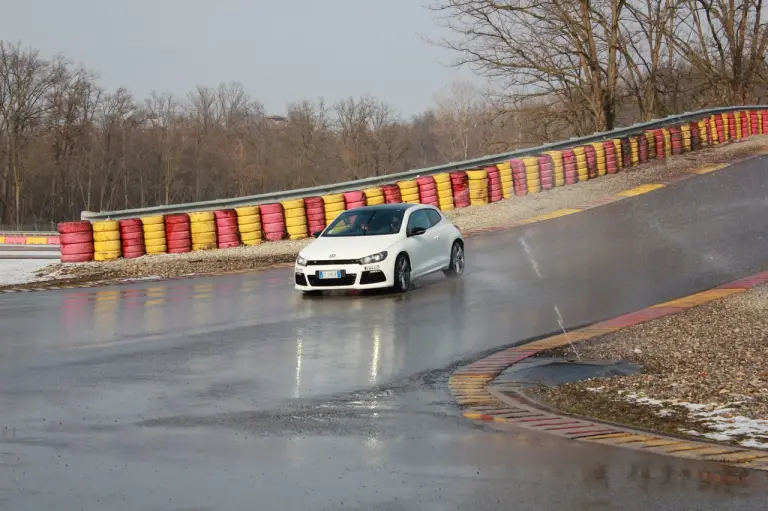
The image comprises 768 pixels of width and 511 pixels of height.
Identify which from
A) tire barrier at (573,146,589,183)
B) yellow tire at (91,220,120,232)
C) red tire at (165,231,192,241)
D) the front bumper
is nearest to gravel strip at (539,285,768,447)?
the front bumper

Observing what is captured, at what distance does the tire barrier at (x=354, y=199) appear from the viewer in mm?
27594

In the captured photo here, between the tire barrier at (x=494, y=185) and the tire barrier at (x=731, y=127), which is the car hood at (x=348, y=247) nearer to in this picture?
the tire barrier at (x=494, y=185)

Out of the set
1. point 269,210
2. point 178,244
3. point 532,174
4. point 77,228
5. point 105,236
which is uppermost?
point 532,174

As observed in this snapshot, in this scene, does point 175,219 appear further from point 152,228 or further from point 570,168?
point 570,168

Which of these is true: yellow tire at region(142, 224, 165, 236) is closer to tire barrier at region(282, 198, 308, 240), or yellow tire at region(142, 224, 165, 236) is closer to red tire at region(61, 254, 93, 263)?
red tire at region(61, 254, 93, 263)

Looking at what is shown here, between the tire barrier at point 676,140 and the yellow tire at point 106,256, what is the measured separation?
2168 cm

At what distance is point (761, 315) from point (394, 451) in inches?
282

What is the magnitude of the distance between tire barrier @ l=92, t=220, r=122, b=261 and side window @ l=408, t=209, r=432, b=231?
32.3ft

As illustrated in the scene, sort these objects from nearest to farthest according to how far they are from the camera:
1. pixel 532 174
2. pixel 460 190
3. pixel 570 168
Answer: pixel 460 190, pixel 532 174, pixel 570 168

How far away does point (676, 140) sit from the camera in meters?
38.8

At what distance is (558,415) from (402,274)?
886 cm

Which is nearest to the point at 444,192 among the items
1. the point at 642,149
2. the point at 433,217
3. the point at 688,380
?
the point at 642,149

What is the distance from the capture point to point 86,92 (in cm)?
11212

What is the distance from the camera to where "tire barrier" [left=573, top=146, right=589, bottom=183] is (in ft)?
111
